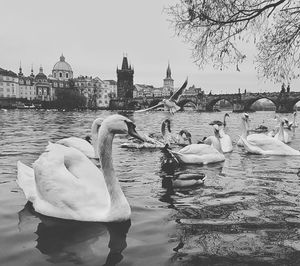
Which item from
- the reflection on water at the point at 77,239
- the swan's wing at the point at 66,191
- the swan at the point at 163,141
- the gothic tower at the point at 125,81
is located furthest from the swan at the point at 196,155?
the gothic tower at the point at 125,81

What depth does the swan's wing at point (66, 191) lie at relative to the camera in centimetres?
462

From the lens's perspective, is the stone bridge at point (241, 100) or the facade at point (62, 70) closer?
the stone bridge at point (241, 100)

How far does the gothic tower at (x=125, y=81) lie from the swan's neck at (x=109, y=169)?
479 feet

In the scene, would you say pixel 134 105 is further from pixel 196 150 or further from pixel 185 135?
pixel 196 150

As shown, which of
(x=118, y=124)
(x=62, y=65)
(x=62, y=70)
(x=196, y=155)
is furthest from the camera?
(x=62, y=65)

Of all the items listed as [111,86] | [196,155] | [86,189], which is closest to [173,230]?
[86,189]

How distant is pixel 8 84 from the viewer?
13938cm

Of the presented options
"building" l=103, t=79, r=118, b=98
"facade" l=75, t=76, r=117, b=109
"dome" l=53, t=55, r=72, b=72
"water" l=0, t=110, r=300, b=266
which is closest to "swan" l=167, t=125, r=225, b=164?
"water" l=0, t=110, r=300, b=266

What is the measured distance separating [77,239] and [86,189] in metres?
0.75

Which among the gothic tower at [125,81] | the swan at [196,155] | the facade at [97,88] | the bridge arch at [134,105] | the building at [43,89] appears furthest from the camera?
the facade at [97,88]

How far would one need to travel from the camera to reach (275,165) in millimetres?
9648

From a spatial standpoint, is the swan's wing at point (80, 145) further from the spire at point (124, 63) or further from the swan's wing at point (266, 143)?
the spire at point (124, 63)

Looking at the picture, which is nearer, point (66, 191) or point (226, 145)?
point (66, 191)

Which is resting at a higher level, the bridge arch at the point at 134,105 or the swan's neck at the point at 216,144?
the swan's neck at the point at 216,144
